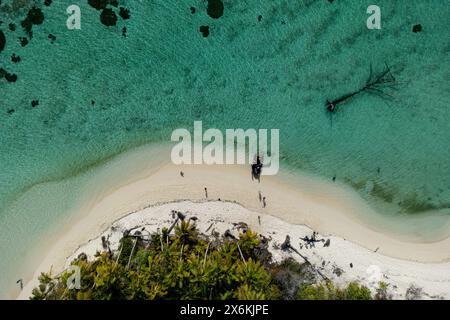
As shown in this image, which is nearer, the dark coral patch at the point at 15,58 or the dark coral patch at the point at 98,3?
the dark coral patch at the point at 15,58

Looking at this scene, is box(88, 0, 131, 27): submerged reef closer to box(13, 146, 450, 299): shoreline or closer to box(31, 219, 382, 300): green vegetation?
box(13, 146, 450, 299): shoreline

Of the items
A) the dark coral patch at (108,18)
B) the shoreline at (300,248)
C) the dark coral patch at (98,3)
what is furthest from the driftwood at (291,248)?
the dark coral patch at (98,3)

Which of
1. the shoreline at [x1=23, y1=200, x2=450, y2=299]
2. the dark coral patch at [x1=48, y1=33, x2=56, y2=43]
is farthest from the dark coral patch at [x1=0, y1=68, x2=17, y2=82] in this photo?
the shoreline at [x1=23, y1=200, x2=450, y2=299]

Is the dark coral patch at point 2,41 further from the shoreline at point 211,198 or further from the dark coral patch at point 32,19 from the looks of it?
the shoreline at point 211,198

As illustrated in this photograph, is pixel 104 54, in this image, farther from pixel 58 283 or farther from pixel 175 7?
pixel 58 283

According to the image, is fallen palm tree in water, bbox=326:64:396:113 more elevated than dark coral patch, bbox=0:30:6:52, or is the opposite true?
dark coral patch, bbox=0:30:6:52

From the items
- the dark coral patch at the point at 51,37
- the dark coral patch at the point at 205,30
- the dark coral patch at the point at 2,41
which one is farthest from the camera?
the dark coral patch at the point at 205,30

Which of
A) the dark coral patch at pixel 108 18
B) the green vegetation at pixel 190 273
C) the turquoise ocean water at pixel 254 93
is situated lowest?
the green vegetation at pixel 190 273
